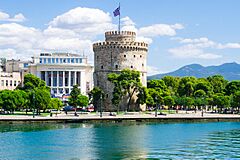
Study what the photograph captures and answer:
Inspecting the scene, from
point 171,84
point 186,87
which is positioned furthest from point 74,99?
point 171,84

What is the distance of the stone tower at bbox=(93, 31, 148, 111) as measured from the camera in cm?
9019

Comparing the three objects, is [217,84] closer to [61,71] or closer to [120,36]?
[120,36]

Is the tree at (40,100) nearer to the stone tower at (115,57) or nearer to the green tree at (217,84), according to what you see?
the stone tower at (115,57)

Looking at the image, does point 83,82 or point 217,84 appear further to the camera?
point 217,84

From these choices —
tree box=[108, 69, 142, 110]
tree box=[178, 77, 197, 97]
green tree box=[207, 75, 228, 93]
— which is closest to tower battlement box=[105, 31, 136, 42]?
tree box=[108, 69, 142, 110]

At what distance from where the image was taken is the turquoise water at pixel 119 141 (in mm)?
40250

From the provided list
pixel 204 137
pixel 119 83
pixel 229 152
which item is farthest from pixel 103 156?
pixel 119 83

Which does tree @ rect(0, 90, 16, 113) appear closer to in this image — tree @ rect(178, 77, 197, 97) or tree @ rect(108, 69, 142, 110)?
tree @ rect(108, 69, 142, 110)

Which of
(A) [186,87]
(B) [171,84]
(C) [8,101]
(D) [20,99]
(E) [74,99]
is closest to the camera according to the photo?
(C) [8,101]

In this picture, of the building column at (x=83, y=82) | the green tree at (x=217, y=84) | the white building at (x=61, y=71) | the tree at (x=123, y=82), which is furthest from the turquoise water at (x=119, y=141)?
the green tree at (x=217, y=84)

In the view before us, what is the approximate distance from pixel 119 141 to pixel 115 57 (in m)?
42.2

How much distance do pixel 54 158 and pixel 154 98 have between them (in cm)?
5210

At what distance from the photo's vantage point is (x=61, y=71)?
335 ft

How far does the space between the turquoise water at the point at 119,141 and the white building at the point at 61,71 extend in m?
36.8
